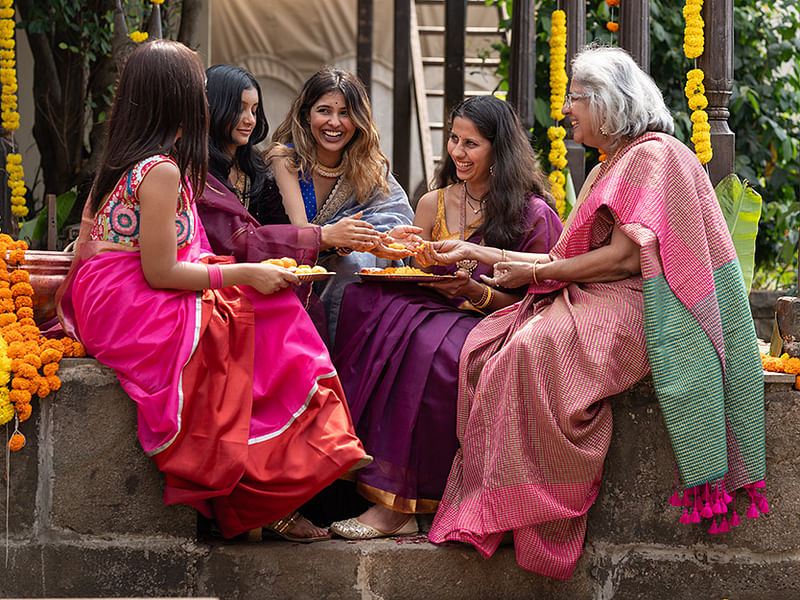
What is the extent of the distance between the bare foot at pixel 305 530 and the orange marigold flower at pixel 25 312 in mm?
1129

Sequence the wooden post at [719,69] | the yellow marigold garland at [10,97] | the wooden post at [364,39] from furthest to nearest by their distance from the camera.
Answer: the wooden post at [364,39]
the yellow marigold garland at [10,97]
the wooden post at [719,69]

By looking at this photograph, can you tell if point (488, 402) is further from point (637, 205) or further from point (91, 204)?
point (91, 204)

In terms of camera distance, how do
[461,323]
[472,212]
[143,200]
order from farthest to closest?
[472,212]
[461,323]
[143,200]

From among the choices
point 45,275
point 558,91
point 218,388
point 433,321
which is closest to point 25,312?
point 45,275

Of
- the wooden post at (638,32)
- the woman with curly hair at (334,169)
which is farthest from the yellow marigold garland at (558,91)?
the woman with curly hair at (334,169)

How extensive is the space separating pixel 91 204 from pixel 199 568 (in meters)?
1.23

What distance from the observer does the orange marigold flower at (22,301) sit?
3.37 m

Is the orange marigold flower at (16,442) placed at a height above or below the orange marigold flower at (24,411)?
below

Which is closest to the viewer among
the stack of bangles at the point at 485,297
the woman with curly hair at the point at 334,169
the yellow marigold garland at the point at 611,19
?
the stack of bangles at the point at 485,297

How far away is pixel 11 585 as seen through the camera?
3.20 meters

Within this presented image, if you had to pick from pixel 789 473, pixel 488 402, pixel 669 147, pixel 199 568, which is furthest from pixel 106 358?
pixel 789 473

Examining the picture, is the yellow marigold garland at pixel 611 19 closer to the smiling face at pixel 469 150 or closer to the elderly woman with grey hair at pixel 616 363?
the smiling face at pixel 469 150

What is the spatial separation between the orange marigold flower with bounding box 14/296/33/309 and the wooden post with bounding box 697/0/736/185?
2.89 meters

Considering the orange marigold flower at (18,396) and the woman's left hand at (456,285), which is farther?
the woman's left hand at (456,285)
